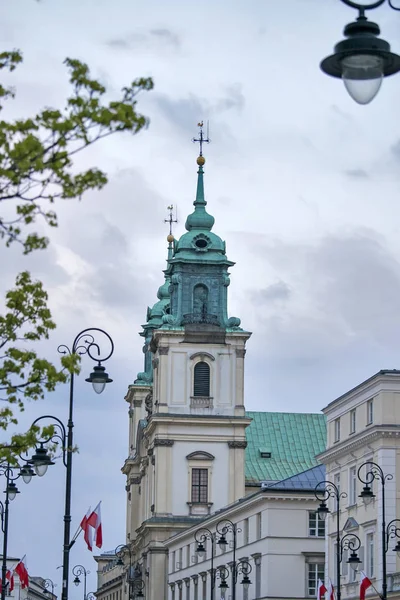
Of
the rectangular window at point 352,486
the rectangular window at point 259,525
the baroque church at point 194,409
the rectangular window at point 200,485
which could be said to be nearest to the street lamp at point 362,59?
the rectangular window at point 352,486

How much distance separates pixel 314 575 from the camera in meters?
82.2

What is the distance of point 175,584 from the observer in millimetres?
108250

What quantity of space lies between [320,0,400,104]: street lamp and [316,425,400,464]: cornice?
5027 centimetres

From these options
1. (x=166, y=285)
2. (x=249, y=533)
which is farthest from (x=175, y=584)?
(x=166, y=285)

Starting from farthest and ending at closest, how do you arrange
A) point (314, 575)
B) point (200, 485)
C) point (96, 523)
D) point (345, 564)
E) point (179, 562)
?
point (200, 485)
point (179, 562)
point (314, 575)
point (345, 564)
point (96, 523)

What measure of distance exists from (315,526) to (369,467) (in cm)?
1742

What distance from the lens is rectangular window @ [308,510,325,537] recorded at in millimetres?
82562

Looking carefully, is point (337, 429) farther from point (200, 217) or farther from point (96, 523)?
point (200, 217)

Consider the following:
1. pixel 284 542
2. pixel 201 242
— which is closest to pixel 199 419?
pixel 201 242

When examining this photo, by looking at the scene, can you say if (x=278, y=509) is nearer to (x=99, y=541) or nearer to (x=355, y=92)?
(x=99, y=541)

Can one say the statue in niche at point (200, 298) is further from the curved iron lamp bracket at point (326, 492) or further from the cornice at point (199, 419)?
the curved iron lamp bracket at point (326, 492)

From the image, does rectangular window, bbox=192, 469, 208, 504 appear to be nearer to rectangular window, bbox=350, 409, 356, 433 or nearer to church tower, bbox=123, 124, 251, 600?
church tower, bbox=123, 124, 251, 600

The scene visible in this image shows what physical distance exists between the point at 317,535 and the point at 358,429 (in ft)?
51.6

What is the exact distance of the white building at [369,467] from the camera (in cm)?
6431
